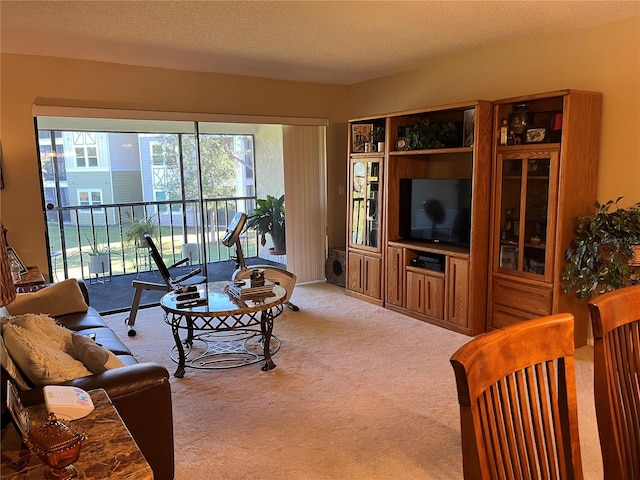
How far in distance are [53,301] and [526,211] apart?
364 centimetres

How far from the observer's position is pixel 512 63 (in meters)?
4.22

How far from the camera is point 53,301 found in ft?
11.8

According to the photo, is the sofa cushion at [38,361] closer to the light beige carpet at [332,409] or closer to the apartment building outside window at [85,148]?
the light beige carpet at [332,409]

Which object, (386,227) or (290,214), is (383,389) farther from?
(290,214)

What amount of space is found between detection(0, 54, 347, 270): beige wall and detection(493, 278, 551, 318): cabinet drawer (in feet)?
10.3

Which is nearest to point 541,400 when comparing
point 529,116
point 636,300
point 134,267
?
point 636,300

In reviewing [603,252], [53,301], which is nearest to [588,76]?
[603,252]

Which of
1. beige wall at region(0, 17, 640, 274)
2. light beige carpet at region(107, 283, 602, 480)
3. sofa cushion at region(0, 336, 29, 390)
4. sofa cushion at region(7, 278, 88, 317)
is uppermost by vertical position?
beige wall at region(0, 17, 640, 274)

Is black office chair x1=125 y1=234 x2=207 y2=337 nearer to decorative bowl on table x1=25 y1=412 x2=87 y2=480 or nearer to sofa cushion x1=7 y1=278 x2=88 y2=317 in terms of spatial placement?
sofa cushion x1=7 y1=278 x2=88 y2=317

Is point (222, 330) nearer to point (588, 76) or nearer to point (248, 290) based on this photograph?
point (248, 290)

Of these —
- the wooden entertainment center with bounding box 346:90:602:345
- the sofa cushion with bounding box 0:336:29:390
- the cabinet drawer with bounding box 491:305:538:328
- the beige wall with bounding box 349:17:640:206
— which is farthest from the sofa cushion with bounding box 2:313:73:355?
the beige wall with bounding box 349:17:640:206

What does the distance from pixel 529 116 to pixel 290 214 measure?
3.02 m

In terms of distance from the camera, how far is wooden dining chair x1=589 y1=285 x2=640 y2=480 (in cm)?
145

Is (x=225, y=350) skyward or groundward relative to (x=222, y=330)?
groundward
